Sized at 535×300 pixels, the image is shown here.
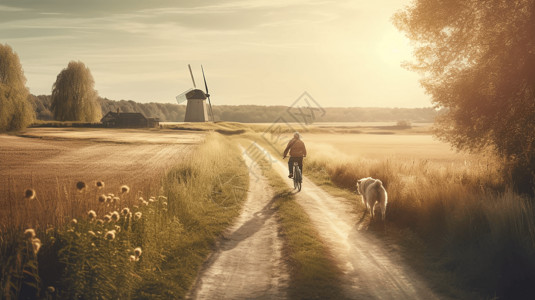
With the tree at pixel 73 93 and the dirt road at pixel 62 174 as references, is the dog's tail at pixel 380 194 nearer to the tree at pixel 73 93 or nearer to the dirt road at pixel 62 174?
the dirt road at pixel 62 174

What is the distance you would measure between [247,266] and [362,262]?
264 centimetres

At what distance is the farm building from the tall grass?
3224 inches

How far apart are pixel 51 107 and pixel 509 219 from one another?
90.1m

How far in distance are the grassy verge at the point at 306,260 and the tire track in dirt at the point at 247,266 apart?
0.23m

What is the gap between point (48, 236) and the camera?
6418mm

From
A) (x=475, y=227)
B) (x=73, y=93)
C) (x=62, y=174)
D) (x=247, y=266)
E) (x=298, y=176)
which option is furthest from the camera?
(x=73, y=93)

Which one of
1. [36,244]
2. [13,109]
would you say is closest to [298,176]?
[36,244]

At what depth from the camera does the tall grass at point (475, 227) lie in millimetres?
6621

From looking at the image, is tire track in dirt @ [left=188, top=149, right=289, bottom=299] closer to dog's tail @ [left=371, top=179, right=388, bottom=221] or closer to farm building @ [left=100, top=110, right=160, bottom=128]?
dog's tail @ [left=371, top=179, right=388, bottom=221]

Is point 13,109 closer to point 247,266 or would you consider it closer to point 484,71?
point 247,266

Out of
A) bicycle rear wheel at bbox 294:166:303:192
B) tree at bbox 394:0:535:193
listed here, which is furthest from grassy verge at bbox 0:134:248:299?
tree at bbox 394:0:535:193

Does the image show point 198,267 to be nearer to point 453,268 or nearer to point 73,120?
point 453,268

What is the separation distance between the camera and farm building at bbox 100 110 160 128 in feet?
279

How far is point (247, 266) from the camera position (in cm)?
775
